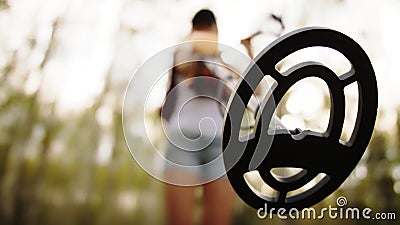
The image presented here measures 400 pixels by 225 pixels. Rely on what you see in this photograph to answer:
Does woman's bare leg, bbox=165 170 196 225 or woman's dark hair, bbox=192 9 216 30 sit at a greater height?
woman's dark hair, bbox=192 9 216 30

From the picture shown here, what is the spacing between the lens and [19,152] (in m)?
1.26

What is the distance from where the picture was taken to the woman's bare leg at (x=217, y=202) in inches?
40.6

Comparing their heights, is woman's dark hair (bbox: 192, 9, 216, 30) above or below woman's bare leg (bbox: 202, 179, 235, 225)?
above

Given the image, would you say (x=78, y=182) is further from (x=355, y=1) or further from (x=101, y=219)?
(x=355, y=1)

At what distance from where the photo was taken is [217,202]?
3.46ft

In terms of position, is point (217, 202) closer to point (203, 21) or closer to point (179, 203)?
point (179, 203)

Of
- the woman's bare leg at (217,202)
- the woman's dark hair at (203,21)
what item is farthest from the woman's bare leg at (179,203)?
the woman's dark hair at (203,21)

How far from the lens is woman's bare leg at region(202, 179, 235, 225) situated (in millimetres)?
1032

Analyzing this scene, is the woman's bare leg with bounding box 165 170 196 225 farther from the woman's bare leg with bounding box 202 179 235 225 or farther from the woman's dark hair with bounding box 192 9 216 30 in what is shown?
the woman's dark hair with bounding box 192 9 216 30

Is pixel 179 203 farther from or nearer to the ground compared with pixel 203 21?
nearer to the ground

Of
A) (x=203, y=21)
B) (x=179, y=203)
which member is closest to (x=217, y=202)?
(x=179, y=203)

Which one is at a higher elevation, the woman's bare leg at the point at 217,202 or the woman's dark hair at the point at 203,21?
the woman's dark hair at the point at 203,21

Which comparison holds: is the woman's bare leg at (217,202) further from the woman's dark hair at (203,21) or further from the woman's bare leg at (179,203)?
the woman's dark hair at (203,21)

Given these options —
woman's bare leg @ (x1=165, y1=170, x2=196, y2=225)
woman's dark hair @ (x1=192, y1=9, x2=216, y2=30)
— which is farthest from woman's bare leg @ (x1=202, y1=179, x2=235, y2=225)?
woman's dark hair @ (x1=192, y1=9, x2=216, y2=30)
